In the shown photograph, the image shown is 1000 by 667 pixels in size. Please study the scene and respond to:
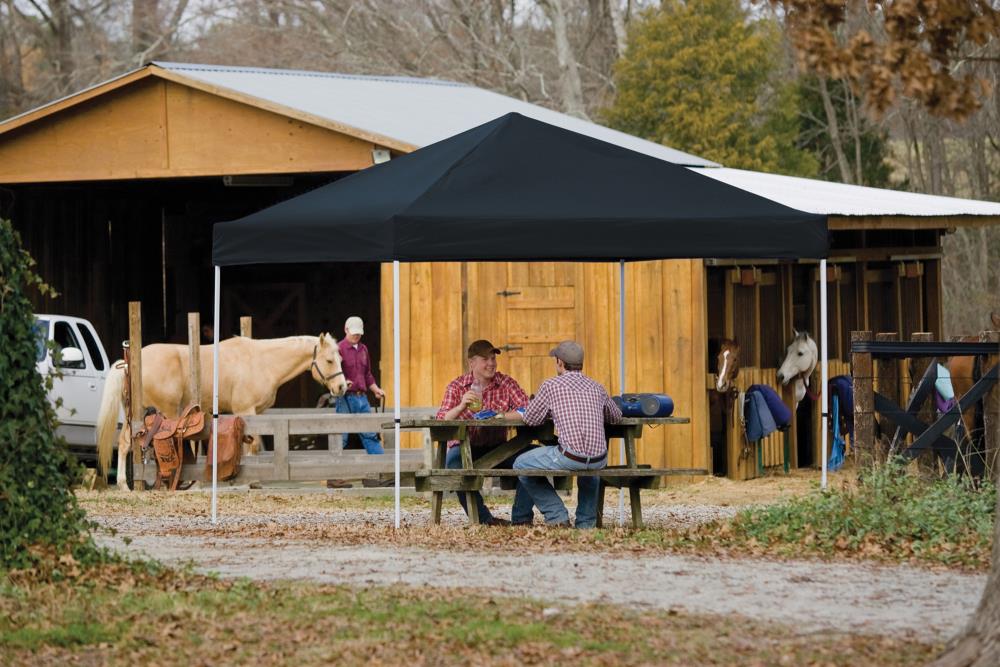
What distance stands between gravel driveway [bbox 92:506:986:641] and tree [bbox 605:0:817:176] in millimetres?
24638

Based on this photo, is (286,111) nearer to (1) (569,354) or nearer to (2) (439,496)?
(2) (439,496)

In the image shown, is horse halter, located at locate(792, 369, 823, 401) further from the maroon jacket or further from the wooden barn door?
the maroon jacket

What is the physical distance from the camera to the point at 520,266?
19906mm

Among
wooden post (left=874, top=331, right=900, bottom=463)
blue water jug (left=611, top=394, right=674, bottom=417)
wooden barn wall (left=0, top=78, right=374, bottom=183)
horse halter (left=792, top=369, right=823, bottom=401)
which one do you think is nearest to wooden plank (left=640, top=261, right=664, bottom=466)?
horse halter (left=792, top=369, right=823, bottom=401)

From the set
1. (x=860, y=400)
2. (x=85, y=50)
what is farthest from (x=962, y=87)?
(x=85, y=50)

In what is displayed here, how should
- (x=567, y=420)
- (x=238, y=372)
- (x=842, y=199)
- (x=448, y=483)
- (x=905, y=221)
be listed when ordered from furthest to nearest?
(x=842, y=199) → (x=238, y=372) → (x=905, y=221) → (x=448, y=483) → (x=567, y=420)

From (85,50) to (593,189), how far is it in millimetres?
36042

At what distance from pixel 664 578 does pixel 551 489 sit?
2948mm

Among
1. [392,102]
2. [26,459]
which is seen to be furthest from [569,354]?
[392,102]

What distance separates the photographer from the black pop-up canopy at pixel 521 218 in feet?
41.3

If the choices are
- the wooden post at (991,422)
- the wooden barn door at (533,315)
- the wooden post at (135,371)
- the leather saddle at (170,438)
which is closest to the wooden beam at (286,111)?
the wooden barn door at (533,315)

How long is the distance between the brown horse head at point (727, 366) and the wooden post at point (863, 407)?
5.58 meters

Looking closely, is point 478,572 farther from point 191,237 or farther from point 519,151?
point 191,237

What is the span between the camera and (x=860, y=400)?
13.3 metres
